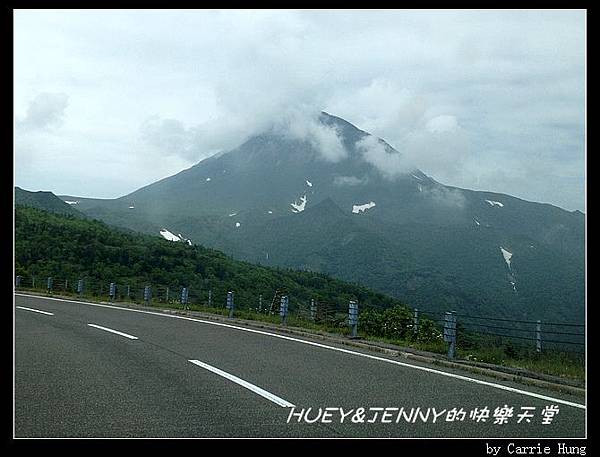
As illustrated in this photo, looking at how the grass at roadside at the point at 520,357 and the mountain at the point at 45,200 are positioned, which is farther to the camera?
the mountain at the point at 45,200

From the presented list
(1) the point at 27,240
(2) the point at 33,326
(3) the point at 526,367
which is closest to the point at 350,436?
(3) the point at 526,367

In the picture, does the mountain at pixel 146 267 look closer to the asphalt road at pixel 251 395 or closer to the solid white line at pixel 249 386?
the asphalt road at pixel 251 395

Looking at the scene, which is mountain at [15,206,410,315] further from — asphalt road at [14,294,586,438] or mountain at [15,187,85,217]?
mountain at [15,187,85,217]

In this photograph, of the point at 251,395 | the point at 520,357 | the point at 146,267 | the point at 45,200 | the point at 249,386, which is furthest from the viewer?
the point at 45,200

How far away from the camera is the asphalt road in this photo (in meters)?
6.54

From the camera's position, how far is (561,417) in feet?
23.6

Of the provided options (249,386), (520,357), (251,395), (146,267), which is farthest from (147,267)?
(251,395)

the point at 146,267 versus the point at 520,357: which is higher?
the point at 520,357

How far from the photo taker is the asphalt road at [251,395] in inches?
257

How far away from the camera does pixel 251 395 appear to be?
8148mm

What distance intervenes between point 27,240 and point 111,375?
61838 millimetres

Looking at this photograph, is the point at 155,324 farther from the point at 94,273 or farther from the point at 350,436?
the point at 94,273

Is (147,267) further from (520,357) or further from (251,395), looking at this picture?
(251,395)

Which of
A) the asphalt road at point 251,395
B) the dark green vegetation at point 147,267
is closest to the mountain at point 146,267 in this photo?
the dark green vegetation at point 147,267
